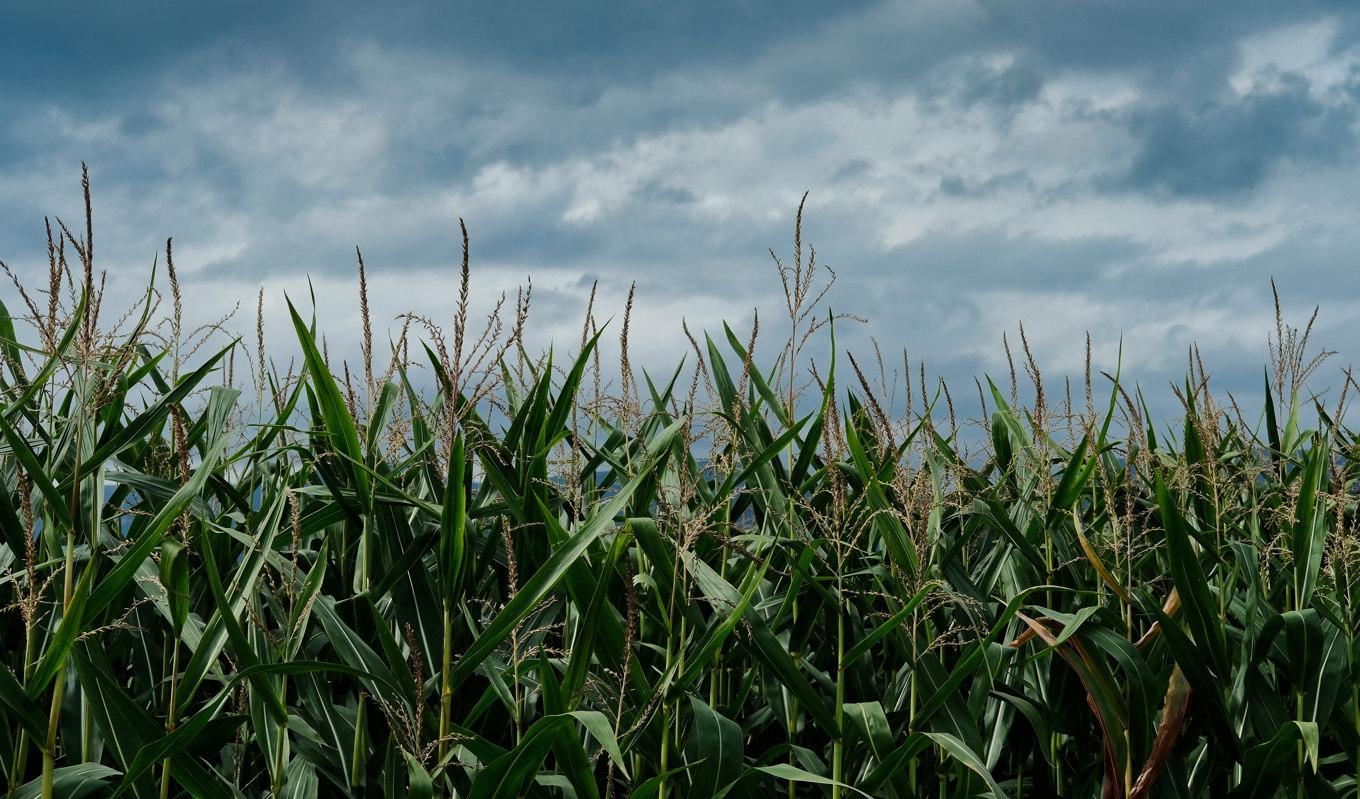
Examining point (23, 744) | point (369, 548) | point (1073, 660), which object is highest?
point (369, 548)

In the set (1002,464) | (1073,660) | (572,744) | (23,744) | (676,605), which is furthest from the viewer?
(1002,464)

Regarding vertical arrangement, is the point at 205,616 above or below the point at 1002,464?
below

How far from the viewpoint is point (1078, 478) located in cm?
279

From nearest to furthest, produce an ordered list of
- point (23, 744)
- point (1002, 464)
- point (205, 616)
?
1. point (23, 744)
2. point (205, 616)
3. point (1002, 464)

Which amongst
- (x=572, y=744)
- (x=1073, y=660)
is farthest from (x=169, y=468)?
(x=1073, y=660)

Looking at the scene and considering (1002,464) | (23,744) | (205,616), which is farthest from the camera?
(1002,464)

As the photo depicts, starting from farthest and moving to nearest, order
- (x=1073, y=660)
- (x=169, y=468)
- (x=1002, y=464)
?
(x=1002, y=464) < (x=169, y=468) < (x=1073, y=660)

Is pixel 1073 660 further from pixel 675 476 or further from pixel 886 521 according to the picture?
pixel 675 476

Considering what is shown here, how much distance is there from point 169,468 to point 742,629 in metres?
1.66

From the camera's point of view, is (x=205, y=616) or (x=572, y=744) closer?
(x=572, y=744)

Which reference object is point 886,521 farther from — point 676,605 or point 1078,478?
point 1078,478

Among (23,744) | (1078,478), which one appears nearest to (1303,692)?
(1078,478)

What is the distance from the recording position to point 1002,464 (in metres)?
3.55

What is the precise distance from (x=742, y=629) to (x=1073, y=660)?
80 cm
